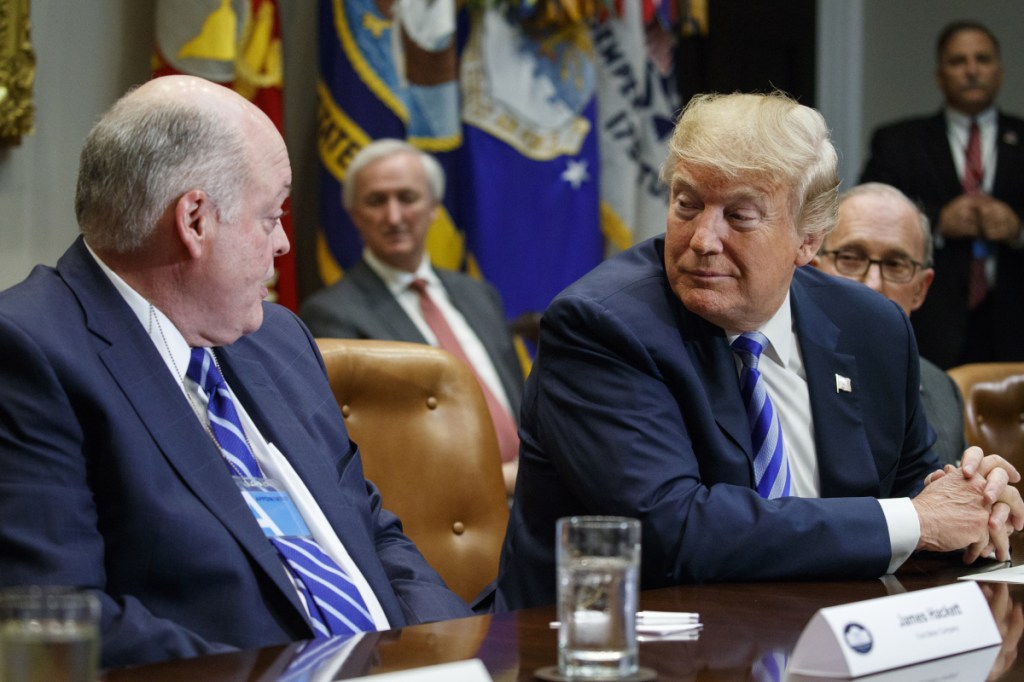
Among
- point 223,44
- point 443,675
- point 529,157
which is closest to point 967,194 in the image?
point 529,157

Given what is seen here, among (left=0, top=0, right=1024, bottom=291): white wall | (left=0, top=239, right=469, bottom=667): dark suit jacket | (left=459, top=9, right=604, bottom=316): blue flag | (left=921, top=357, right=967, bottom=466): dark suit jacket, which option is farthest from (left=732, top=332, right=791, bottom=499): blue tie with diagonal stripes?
(left=459, top=9, right=604, bottom=316): blue flag

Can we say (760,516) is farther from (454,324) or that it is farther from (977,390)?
(454,324)

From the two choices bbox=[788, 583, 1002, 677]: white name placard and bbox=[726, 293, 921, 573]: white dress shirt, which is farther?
bbox=[726, 293, 921, 573]: white dress shirt

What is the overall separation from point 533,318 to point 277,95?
1.19m

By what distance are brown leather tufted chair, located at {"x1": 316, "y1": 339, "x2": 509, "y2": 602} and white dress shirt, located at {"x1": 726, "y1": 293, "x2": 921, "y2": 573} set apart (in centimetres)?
64

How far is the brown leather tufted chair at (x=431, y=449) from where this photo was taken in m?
2.69

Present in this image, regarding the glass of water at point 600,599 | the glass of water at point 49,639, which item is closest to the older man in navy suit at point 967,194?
the glass of water at point 600,599

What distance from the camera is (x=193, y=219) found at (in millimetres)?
1944

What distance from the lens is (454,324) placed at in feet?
15.0

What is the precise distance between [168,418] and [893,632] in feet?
3.10

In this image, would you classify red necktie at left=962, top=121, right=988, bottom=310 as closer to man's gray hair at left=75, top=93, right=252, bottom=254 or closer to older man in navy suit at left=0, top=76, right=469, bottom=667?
older man in navy suit at left=0, top=76, right=469, bottom=667

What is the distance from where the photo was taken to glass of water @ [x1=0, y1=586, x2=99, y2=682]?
0.98 metres

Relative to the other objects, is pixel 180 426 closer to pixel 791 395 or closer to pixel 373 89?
pixel 791 395

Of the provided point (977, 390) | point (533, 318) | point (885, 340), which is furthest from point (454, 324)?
point (885, 340)
